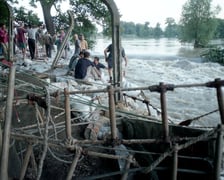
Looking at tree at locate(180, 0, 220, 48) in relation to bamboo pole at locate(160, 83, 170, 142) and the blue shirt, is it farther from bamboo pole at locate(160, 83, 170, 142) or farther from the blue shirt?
bamboo pole at locate(160, 83, 170, 142)

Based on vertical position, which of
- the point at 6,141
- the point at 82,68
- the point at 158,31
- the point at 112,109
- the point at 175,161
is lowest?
the point at 175,161

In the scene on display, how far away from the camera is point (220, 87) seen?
229cm

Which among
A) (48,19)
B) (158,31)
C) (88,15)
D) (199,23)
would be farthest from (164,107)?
(158,31)

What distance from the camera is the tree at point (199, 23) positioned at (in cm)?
4862

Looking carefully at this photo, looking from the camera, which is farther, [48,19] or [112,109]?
[48,19]

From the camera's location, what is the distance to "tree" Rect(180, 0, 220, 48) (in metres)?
48.6

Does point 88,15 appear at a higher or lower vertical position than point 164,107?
higher

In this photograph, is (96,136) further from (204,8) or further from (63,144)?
(204,8)

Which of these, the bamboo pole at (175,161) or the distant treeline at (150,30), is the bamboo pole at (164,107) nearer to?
the bamboo pole at (175,161)

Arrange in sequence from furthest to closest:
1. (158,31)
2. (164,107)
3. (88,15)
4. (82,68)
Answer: (158,31) → (88,15) → (82,68) → (164,107)

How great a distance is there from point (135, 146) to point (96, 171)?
57 cm

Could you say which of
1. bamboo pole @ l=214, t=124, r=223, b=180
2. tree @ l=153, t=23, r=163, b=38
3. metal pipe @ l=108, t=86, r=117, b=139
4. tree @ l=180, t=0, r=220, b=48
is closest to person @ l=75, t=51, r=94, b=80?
metal pipe @ l=108, t=86, r=117, b=139

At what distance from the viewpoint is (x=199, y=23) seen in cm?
4956

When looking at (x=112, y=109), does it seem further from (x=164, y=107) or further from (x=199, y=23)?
(x=199, y=23)
